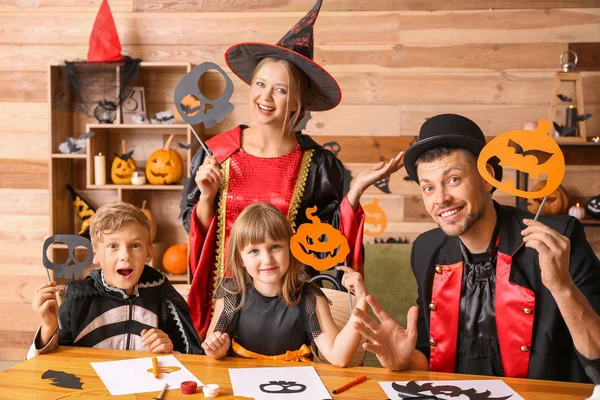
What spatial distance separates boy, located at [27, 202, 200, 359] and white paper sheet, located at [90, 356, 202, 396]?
1.02 feet

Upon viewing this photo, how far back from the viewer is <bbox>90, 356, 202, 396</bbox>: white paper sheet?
1487 millimetres

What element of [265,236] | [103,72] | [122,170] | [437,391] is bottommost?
[437,391]

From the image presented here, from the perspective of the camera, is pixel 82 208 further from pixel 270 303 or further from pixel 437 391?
pixel 437 391

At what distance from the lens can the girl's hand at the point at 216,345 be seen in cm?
172

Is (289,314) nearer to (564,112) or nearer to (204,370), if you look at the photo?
(204,370)

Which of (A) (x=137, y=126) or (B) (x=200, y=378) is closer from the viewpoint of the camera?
(B) (x=200, y=378)

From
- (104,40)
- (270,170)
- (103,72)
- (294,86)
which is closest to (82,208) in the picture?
(103,72)

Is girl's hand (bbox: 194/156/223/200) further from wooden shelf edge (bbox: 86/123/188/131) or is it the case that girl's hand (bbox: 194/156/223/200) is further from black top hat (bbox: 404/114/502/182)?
wooden shelf edge (bbox: 86/123/188/131)

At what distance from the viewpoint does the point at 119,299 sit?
2.05m

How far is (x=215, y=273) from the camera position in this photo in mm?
2416

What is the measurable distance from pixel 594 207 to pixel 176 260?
251 cm

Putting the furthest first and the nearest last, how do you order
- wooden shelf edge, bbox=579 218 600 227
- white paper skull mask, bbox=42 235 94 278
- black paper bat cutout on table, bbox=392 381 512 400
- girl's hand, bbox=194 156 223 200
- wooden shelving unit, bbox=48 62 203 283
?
1. wooden shelving unit, bbox=48 62 203 283
2. wooden shelf edge, bbox=579 218 600 227
3. girl's hand, bbox=194 156 223 200
4. white paper skull mask, bbox=42 235 94 278
5. black paper bat cutout on table, bbox=392 381 512 400

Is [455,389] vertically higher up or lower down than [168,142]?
lower down

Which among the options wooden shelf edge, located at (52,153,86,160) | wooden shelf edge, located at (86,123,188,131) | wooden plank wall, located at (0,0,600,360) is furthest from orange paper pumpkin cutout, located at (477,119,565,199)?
wooden shelf edge, located at (52,153,86,160)
